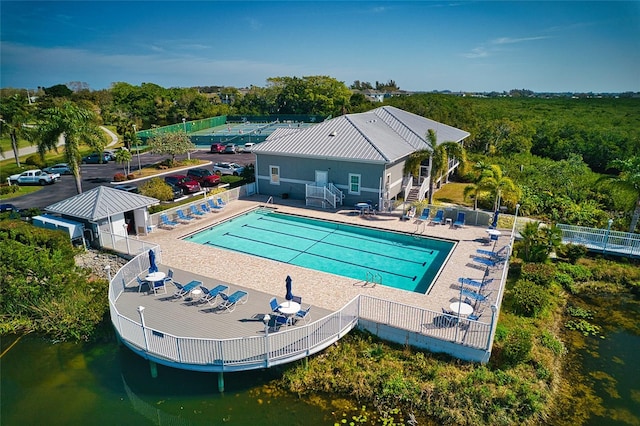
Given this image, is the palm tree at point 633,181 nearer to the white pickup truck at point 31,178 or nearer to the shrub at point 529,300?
the shrub at point 529,300

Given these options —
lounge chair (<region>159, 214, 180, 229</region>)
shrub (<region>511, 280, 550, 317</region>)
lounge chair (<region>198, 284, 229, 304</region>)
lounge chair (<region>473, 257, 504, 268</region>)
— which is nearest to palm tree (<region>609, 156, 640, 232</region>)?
lounge chair (<region>473, 257, 504, 268</region>)

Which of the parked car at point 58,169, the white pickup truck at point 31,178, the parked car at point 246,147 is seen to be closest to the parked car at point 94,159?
the parked car at point 58,169

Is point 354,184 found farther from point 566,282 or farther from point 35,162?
point 35,162

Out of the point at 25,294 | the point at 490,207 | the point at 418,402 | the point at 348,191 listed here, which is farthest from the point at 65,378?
the point at 490,207

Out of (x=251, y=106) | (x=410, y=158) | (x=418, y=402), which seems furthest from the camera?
(x=251, y=106)

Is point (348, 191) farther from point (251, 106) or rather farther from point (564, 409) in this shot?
point (251, 106)

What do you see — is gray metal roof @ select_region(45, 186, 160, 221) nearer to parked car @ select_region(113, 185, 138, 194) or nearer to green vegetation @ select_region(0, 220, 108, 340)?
green vegetation @ select_region(0, 220, 108, 340)

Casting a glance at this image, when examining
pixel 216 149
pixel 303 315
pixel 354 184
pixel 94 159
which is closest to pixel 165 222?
pixel 354 184
